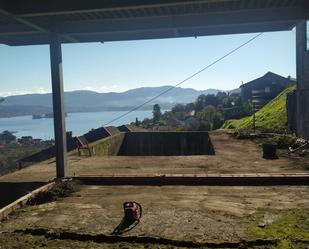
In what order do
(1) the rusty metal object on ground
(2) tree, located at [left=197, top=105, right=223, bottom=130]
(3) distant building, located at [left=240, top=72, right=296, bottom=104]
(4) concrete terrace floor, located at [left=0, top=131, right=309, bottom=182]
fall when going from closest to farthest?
(1) the rusty metal object on ground, (4) concrete terrace floor, located at [left=0, top=131, right=309, bottom=182], (2) tree, located at [left=197, top=105, right=223, bottom=130], (3) distant building, located at [left=240, top=72, right=296, bottom=104]

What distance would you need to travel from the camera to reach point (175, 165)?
13.6m

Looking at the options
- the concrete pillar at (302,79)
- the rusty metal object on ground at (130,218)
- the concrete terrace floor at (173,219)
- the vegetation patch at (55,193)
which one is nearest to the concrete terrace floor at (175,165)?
the concrete terrace floor at (173,219)

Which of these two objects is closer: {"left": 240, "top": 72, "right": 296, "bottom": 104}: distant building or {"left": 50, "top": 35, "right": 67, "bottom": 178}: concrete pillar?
{"left": 50, "top": 35, "right": 67, "bottom": 178}: concrete pillar

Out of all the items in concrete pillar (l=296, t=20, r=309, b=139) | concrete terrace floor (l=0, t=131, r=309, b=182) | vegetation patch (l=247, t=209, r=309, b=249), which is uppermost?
concrete pillar (l=296, t=20, r=309, b=139)

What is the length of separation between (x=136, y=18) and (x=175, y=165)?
5.65 metres

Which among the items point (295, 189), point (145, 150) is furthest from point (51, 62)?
point (145, 150)

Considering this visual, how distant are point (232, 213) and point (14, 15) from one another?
6556 mm

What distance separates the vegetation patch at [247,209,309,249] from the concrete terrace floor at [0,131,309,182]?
4249 millimetres

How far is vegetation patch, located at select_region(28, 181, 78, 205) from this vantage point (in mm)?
9172

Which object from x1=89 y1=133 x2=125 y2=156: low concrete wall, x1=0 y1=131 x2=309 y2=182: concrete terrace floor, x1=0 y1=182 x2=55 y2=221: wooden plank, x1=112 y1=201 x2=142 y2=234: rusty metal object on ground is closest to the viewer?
x1=112 y1=201 x2=142 y2=234: rusty metal object on ground

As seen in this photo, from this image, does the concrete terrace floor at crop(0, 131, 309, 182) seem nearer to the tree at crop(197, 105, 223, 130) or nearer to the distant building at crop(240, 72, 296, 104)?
the tree at crop(197, 105, 223, 130)

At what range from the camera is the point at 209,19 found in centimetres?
1014

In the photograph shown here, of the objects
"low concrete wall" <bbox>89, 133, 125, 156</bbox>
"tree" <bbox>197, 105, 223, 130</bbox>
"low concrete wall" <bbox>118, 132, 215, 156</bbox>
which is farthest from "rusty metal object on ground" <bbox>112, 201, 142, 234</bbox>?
"tree" <bbox>197, 105, 223, 130</bbox>

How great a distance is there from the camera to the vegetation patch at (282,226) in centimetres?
612
